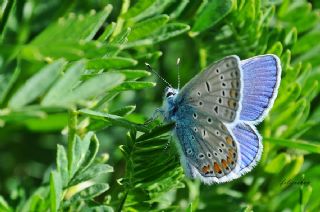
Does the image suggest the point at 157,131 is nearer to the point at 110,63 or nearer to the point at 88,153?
the point at 88,153

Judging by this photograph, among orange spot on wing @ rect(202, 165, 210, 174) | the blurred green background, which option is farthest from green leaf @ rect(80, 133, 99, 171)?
orange spot on wing @ rect(202, 165, 210, 174)

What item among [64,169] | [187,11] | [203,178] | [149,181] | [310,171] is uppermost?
[187,11]

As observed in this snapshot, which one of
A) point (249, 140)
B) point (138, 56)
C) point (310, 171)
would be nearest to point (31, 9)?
point (138, 56)

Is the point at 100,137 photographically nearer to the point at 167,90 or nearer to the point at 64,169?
the point at 167,90

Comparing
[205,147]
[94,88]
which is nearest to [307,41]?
[205,147]

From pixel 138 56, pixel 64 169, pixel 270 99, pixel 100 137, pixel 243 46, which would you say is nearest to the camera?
pixel 64 169

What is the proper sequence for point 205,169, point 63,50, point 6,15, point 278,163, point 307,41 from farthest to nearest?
point 307,41, point 278,163, point 205,169, point 6,15, point 63,50

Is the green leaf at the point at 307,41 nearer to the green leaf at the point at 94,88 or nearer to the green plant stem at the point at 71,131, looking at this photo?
the green plant stem at the point at 71,131
